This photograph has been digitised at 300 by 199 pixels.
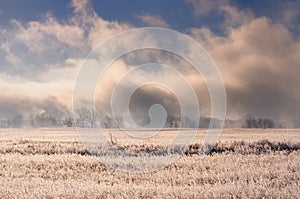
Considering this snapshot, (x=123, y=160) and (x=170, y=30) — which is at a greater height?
(x=170, y=30)

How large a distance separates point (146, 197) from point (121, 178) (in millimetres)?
3857

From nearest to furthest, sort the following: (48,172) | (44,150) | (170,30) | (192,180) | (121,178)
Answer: (192,180)
(121,178)
(48,172)
(170,30)
(44,150)

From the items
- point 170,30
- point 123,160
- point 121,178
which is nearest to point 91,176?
point 121,178

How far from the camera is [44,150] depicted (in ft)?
83.8

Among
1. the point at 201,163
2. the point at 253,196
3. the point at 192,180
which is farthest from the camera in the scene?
the point at 201,163

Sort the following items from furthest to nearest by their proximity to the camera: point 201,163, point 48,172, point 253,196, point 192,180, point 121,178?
point 201,163
point 48,172
point 121,178
point 192,180
point 253,196

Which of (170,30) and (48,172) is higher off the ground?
(170,30)

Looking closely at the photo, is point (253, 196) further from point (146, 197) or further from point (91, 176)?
point (91, 176)

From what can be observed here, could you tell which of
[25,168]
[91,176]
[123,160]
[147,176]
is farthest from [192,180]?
[25,168]

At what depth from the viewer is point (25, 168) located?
1683 cm

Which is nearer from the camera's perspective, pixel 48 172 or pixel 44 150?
pixel 48 172

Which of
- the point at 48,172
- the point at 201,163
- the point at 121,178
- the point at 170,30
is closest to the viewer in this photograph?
the point at 121,178

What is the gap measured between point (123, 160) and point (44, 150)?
9249 millimetres

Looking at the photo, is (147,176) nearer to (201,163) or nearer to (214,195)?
(201,163)
